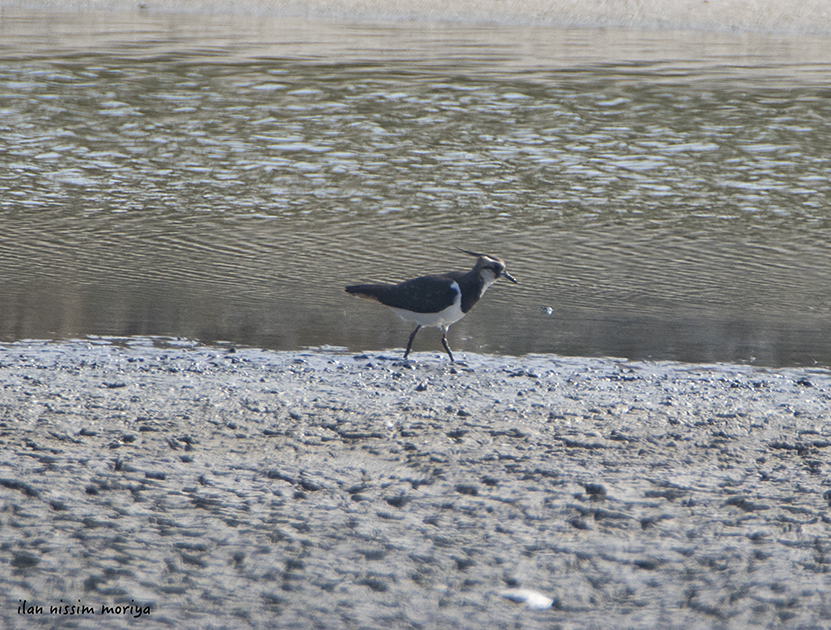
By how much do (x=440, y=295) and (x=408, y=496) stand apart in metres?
2.34

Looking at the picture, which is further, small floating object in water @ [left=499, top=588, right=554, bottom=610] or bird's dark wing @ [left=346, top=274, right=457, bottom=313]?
bird's dark wing @ [left=346, top=274, right=457, bottom=313]

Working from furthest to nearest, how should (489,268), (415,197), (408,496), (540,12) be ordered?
(540,12)
(415,197)
(489,268)
(408,496)

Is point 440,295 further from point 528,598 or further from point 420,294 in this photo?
point 528,598

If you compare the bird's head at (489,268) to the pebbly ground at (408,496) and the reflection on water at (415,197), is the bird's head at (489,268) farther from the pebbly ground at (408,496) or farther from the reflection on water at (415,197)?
the pebbly ground at (408,496)

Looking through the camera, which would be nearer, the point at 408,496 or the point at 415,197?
the point at 408,496

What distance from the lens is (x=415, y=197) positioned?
1191 centimetres

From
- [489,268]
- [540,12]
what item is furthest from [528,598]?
[540,12]

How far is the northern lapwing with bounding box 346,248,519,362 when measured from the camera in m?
6.70

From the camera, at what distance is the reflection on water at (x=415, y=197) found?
790cm

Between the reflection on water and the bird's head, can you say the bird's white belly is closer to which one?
the bird's head

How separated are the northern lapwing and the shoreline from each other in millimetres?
24095

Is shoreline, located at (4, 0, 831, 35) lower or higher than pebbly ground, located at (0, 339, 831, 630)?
higher

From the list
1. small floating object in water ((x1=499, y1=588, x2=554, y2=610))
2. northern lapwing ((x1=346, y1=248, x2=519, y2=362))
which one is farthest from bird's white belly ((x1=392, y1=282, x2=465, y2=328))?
small floating object in water ((x1=499, y1=588, x2=554, y2=610))

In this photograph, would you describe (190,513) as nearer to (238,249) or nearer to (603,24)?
(238,249)
